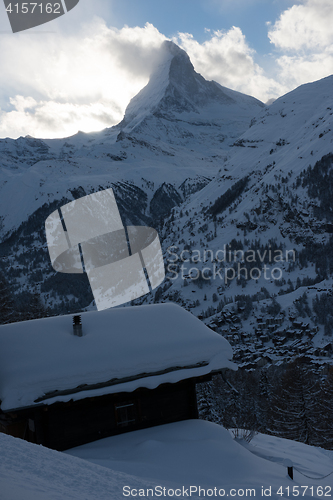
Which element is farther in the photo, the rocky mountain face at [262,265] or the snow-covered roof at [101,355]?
the rocky mountain face at [262,265]

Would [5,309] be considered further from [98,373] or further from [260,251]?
[260,251]

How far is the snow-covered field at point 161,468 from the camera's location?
4.60m

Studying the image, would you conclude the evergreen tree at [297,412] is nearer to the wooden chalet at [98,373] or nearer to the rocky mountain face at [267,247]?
the wooden chalet at [98,373]

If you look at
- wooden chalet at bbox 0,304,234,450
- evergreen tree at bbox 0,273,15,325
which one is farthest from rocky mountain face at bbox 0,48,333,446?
wooden chalet at bbox 0,304,234,450

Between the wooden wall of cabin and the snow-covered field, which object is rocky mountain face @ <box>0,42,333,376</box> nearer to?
the wooden wall of cabin

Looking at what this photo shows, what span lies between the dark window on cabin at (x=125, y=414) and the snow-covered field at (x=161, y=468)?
0.37 meters

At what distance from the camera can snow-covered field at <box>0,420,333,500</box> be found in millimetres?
4602

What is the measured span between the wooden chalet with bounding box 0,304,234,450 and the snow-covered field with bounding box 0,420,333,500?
21.0 inches

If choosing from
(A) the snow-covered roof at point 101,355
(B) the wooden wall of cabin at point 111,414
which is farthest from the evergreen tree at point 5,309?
(B) the wooden wall of cabin at point 111,414

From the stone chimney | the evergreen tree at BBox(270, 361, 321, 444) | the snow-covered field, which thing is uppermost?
the stone chimney

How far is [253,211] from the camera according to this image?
151500 mm

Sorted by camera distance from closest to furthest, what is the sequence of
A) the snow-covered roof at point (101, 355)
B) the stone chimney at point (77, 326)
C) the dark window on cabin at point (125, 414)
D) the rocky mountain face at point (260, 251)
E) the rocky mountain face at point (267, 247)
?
the snow-covered roof at point (101, 355)
the dark window on cabin at point (125, 414)
the stone chimney at point (77, 326)
the rocky mountain face at point (267, 247)
the rocky mountain face at point (260, 251)

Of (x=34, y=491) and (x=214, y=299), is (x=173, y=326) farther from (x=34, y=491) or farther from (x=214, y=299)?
(x=214, y=299)

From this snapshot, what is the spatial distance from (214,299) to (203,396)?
90.4 meters
